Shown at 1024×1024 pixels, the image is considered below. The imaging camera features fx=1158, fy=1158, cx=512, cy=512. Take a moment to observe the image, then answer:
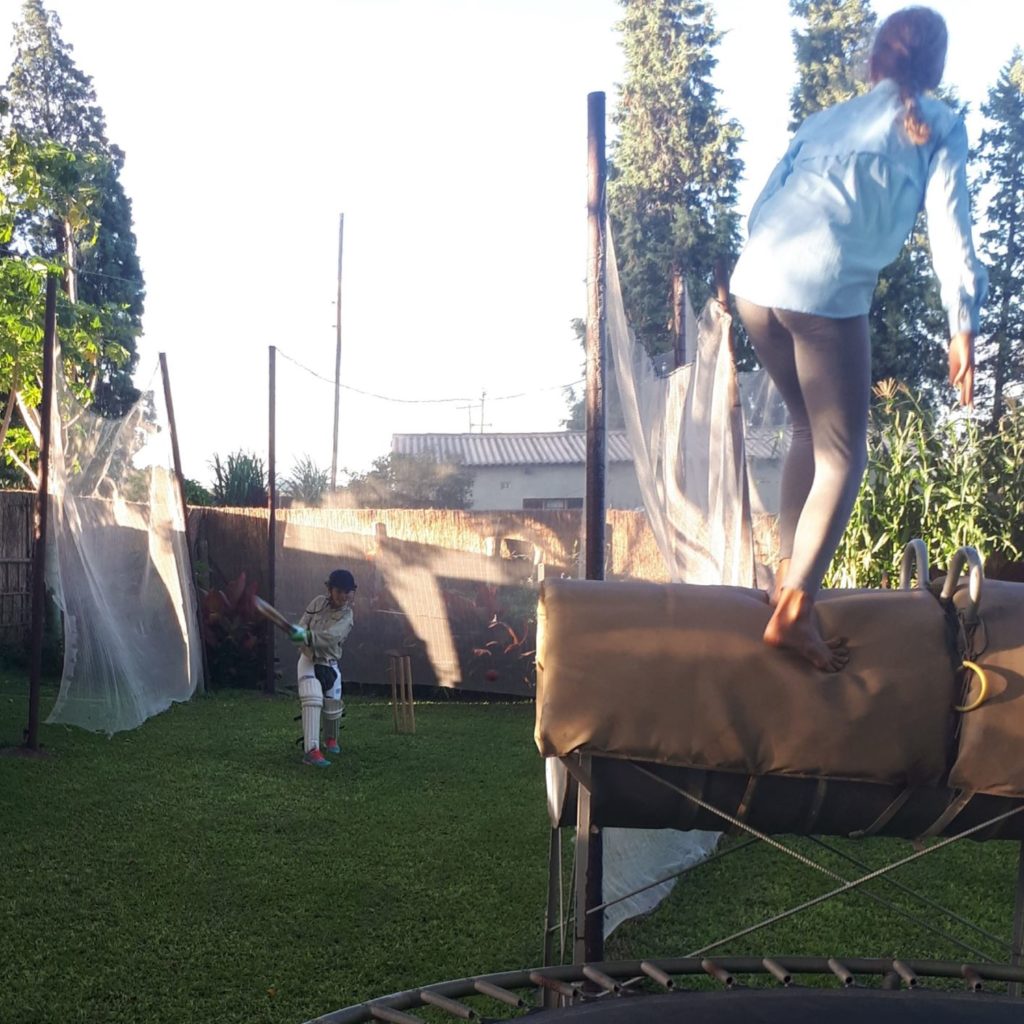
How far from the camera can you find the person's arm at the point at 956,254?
1.78 metres

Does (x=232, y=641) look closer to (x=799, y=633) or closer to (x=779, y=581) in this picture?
(x=779, y=581)

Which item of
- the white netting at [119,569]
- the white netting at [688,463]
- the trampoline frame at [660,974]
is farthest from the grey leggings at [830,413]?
the white netting at [119,569]

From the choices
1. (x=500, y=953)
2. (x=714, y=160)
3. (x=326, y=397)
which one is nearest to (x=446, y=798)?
(x=500, y=953)

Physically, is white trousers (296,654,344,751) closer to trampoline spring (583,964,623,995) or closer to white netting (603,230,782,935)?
white netting (603,230,782,935)

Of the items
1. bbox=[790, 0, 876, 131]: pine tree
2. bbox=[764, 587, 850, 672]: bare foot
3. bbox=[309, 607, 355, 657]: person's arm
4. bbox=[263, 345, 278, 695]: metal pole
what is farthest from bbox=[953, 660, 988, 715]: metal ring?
bbox=[790, 0, 876, 131]: pine tree

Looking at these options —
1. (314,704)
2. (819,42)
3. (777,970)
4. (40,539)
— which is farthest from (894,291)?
(777,970)

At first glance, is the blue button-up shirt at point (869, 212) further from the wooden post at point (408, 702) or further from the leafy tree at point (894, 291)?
the leafy tree at point (894, 291)

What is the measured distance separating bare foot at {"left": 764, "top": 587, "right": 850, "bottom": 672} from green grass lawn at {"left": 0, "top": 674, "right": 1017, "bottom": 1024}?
1634mm

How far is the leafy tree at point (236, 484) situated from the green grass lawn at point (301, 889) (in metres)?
5.14

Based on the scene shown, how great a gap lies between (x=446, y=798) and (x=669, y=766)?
343 centimetres

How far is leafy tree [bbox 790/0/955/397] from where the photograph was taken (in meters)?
14.5

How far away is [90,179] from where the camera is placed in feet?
62.1

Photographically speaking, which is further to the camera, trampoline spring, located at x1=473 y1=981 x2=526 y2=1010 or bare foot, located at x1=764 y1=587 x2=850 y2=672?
bare foot, located at x1=764 y1=587 x2=850 y2=672

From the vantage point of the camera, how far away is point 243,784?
537 centimetres
